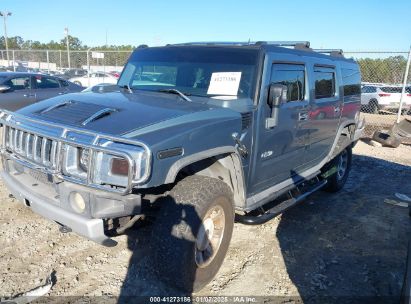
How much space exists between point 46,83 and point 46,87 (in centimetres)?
13

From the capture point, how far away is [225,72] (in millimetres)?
3758

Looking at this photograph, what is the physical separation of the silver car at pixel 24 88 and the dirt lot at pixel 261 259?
191 inches

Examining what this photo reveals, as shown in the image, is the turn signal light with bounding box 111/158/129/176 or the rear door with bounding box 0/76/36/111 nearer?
the turn signal light with bounding box 111/158/129/176

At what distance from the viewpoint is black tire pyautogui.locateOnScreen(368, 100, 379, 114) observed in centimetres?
1719

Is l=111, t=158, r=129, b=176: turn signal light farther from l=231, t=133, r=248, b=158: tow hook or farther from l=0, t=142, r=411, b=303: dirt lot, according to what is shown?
l=0, t=142, r=411, b=303: dirt lot

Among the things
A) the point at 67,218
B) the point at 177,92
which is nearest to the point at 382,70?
the point at 177,92

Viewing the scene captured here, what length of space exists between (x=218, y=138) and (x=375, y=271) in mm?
2140

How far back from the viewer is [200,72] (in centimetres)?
387

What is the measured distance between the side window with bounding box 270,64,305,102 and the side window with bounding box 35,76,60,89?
25.6 ft

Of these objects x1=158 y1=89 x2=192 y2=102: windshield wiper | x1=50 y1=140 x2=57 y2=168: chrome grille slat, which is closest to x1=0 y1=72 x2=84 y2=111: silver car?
x1=158 y1=89 x2=192 y2=102: windshield wiper

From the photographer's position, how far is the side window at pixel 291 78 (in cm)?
394

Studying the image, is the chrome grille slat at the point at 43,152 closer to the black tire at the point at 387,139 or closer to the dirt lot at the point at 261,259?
the dirt lot at the point at 261,259

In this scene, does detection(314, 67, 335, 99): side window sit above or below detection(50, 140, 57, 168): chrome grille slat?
above

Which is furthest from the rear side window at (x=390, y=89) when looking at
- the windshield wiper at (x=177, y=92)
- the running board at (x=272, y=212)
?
the windshield wiper at (x=177, y=92)
